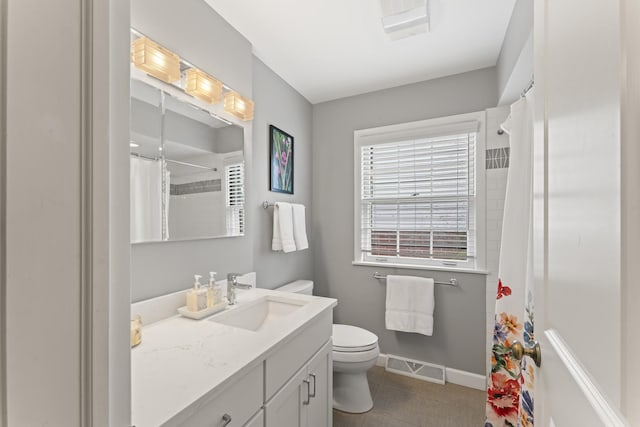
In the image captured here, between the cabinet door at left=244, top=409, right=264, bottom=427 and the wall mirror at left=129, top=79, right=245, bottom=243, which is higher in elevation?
the wall mirror at left=129, top=79, right=245, bottom=243

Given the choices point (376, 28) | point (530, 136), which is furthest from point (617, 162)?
point (376, 28)

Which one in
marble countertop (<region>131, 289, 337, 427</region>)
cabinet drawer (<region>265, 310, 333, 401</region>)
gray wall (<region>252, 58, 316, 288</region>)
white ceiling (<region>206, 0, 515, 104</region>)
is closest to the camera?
marble countertop (<region>131, 289, 337, 427</region>)

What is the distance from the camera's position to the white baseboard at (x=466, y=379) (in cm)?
214

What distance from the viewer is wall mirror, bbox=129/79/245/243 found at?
1.23 m

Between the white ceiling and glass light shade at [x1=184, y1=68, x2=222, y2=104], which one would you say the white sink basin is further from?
the white ceiling

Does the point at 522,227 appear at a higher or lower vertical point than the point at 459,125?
lower

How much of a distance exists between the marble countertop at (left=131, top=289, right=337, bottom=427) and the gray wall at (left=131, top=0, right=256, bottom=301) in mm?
209

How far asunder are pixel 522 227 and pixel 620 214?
4.41 ft

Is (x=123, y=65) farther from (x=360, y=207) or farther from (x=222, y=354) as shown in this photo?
(x=360, y=207)

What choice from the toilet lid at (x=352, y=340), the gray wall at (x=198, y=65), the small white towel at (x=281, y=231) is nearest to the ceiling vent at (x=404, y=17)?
the gray wall at (x=198, y=65)

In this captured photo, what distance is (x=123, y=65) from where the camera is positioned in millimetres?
476

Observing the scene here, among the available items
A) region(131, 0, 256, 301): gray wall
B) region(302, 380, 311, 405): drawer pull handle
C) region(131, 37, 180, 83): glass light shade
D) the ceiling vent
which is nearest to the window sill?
region(131, 0, 256, 301): gray wall

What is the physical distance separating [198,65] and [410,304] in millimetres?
2196

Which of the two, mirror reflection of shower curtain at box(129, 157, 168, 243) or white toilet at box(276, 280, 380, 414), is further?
white toilet at box(276, 280, 380, 414)
